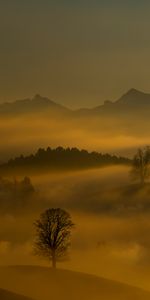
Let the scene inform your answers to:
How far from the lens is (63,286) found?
78875mm

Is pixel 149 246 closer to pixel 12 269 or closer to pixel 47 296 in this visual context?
pixel 12 269

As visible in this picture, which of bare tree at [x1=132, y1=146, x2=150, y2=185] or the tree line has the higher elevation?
bare tree at [x1=132, y1=146, x2=150, y2=185]

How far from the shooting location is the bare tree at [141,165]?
172m

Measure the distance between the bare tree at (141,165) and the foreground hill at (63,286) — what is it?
89.8 metres

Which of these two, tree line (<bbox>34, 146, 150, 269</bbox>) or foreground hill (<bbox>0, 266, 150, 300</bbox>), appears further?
tree line (<bbox>34, 146, 150, 269</bbox>)

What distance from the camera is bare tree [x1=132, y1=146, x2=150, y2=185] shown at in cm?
17238

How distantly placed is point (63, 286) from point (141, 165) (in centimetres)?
9730

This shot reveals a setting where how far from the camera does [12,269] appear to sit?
88.0 meters

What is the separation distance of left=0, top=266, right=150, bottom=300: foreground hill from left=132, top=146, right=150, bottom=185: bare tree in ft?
295

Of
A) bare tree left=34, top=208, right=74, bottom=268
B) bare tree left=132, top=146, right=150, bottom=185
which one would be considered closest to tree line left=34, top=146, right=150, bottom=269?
bare tree left=34, top=208, right=74, bottom=268

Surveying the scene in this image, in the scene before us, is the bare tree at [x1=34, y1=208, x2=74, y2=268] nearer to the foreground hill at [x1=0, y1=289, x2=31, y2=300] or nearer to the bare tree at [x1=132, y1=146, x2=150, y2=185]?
the foreground hill at [x1=0, y1=289, x2=31, y2=300]

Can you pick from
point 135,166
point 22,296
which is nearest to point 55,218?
point 22,296

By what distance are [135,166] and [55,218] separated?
8861 centimetres

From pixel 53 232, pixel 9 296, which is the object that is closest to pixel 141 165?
pixel 53 232
